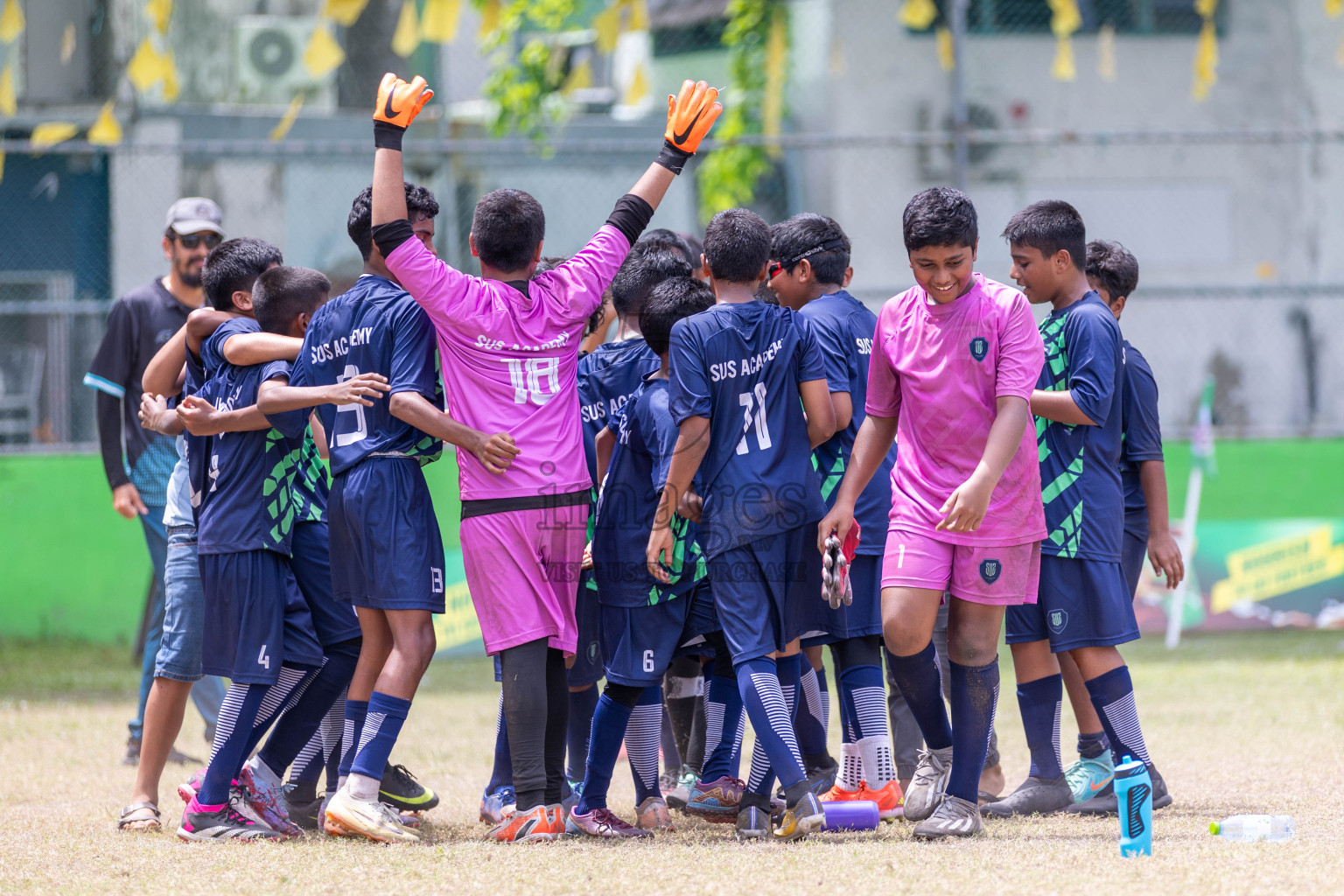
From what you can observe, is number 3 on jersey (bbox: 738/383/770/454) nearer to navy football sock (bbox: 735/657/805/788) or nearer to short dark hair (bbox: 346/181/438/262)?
navy football sock (bbox: 735/657/805/788)

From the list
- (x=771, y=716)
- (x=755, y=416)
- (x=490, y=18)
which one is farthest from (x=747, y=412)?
(x=490, y=18)

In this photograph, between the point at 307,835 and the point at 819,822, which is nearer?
the point at 819,822

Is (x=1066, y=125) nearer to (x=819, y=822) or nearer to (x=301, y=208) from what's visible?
(x=301, y=208)

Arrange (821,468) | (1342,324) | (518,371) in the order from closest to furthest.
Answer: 1. (518,371)
2. (821,468)
3. (1342,324)

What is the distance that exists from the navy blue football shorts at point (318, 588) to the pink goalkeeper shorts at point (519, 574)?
2.17 feet

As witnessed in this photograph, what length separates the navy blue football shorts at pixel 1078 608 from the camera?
4480 mm

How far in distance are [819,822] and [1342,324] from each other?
11.4 m

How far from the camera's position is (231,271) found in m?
4.76

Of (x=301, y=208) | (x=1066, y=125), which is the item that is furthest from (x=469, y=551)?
(x=1066, y=125)

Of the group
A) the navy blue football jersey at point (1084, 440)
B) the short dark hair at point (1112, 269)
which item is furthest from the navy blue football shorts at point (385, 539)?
the short dark hair at point (1112, 269)

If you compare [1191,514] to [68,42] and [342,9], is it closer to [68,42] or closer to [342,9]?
[68,42]

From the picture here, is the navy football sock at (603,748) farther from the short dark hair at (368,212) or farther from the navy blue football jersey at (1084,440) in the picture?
the short dark hair at (368,212)

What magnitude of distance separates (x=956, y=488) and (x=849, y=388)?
0.75 meters

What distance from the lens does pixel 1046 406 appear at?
4.49 metres
